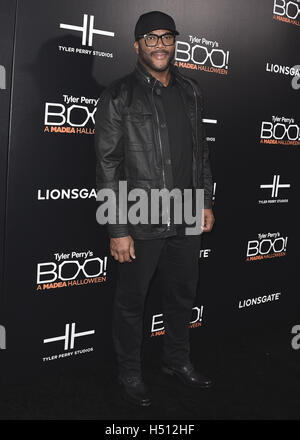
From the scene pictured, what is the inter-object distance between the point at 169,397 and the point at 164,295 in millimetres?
505

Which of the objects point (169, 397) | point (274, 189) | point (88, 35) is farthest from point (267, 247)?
point (88, 35)

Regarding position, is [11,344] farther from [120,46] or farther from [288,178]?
[288,178]

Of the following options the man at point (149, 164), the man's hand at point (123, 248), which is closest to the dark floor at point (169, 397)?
the man at point (149, 164)

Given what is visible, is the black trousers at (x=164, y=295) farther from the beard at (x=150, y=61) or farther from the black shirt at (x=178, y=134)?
the beard at (x=150, y=61)

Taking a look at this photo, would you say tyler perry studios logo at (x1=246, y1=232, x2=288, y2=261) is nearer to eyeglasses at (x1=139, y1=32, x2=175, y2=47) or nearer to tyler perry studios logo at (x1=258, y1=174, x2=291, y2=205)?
tyler perry studios logo at (x1=258, y1=174, x2=291, y2=205)

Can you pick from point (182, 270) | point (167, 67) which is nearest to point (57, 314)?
point (182, 270)

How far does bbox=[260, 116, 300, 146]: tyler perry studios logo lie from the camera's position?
10.1 ft

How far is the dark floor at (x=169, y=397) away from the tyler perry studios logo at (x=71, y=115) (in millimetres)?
1288

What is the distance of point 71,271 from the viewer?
2490mm

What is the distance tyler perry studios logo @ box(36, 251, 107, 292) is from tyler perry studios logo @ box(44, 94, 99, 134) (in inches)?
24.7

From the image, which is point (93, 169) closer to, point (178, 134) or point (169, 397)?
point (178, 134)

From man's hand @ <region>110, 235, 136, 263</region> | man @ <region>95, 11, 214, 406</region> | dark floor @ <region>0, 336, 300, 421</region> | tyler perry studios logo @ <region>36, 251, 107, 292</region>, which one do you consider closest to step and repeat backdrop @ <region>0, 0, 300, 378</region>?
tyler perry studios logo @ <region>36, 251, 107, 292</region>

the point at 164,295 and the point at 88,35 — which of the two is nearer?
the point at 88,35

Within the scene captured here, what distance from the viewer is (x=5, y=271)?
230 cm
